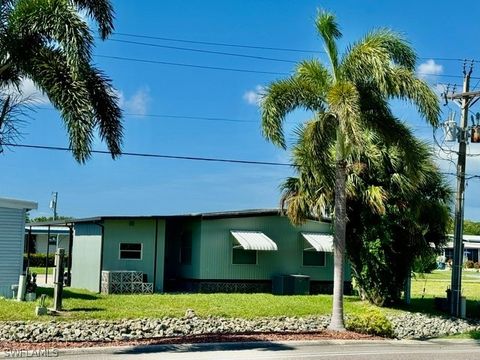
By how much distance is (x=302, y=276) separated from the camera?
26734 millimetres

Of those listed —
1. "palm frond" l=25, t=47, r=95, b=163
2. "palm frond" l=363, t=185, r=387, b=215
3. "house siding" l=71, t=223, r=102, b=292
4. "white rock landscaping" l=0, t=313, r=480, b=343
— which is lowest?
"white rock landscaping" l=0, t=313, r=480, b=343

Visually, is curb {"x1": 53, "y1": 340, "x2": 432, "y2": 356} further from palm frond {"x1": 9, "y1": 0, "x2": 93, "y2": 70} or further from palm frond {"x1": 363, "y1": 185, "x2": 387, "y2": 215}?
palm frond {"x1": 363, "y1": 185, "x2": 387, "y2": 215}

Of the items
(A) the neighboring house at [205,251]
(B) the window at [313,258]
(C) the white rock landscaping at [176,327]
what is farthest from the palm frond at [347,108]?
(B) the window at [313,258]

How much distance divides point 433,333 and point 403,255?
14.8ft

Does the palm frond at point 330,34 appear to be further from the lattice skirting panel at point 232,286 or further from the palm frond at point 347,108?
the lattice skirting panel at point 232,286

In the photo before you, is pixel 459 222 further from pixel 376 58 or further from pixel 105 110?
pixel 105 110

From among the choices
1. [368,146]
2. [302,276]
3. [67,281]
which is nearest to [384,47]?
[368,146]

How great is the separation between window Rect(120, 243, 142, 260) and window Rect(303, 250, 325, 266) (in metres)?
6.86

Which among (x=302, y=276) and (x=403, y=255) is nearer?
(x=403, y=255)

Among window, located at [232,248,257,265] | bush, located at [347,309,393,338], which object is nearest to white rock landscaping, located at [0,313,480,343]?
bush, located at [347,309,393,338]

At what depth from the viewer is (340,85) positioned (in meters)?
15.5

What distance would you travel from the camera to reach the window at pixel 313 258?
28281 mm

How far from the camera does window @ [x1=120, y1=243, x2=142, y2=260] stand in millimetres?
26453

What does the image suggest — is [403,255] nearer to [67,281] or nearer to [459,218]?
[459,218]
